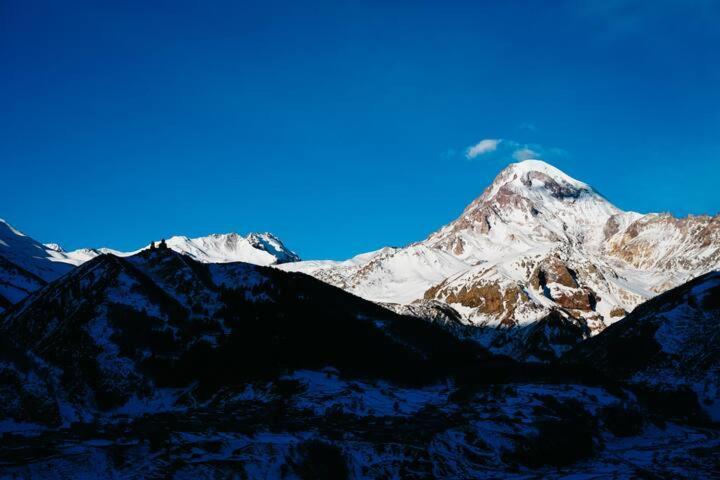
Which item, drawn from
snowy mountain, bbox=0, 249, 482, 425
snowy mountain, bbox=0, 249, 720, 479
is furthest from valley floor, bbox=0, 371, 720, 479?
snowy mountain, bbox=0, 249, 482, 425

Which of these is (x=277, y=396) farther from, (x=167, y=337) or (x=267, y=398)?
(x=167, y=337)

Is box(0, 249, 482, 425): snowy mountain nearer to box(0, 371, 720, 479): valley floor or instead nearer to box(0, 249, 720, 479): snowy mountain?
box(0, 249, 720, 479): snowy mountain

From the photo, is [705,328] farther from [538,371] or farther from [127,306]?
[127,306]

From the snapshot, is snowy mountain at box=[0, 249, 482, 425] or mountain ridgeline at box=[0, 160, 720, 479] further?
snowy mountain at box=[0, 249, 482, 425]

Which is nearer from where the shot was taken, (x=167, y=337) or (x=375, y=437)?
(x=375, y=437)

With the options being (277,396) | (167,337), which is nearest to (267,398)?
(277,396)

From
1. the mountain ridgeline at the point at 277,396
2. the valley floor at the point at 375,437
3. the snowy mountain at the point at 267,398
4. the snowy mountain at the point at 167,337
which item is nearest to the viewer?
the valley floor at the point at 375,437

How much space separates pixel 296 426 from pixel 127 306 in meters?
50.1

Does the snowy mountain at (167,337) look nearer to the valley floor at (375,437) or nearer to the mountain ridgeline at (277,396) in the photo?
the mountain ridgeline at (277,396)

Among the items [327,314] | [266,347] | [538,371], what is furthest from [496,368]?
[266,347]

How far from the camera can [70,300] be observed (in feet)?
465

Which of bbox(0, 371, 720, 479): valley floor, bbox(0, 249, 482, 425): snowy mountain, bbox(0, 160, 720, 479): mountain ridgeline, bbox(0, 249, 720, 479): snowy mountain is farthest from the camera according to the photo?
bbox(0, 249, 482, 425): snowy mountain

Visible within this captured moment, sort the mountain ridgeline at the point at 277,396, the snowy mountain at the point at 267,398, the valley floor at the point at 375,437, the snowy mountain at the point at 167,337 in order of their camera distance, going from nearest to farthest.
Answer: the valley floor at the point at 375,437 < the snowy mountain at the point at 267,398 < the mountain ridgeline at the point at 277,396 < the snowy mountain at the point at 167,337

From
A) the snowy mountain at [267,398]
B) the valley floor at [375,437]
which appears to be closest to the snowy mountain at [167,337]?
the snowy mountain at [267,398]
